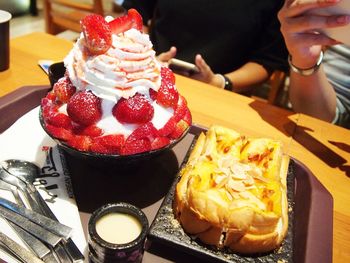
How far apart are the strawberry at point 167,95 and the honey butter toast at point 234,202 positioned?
0.15 meters

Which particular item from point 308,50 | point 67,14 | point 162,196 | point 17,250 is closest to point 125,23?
point 162,196

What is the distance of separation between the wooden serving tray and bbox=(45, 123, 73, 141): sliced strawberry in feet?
0.30

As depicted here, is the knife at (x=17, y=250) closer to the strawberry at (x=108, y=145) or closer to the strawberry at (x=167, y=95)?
the strawberry at (x=108, y=145)

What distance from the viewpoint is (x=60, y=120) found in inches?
32.7

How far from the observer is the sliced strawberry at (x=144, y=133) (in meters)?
0.80

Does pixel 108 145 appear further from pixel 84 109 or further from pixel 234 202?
pixel 234 202

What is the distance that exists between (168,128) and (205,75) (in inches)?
30.8

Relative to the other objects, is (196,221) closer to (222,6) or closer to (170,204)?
(170,204)

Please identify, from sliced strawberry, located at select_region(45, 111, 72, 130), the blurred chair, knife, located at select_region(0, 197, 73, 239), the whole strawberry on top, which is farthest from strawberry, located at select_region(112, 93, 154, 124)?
the blurred chair

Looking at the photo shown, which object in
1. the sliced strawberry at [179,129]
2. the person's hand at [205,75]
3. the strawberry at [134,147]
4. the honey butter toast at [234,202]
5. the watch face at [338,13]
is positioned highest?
the watch face at [338,13]

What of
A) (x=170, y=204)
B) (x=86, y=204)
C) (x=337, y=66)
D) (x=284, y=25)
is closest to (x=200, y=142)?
(x=170, y=204)

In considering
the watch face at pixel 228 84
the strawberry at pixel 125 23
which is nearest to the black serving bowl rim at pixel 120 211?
the strawberry at pixel 125 23

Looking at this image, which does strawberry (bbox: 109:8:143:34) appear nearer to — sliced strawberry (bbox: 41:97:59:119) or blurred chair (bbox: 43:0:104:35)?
sliced strawberry (bbox: 41:97:59:119)

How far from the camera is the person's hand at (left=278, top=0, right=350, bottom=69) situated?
103 centimetres
